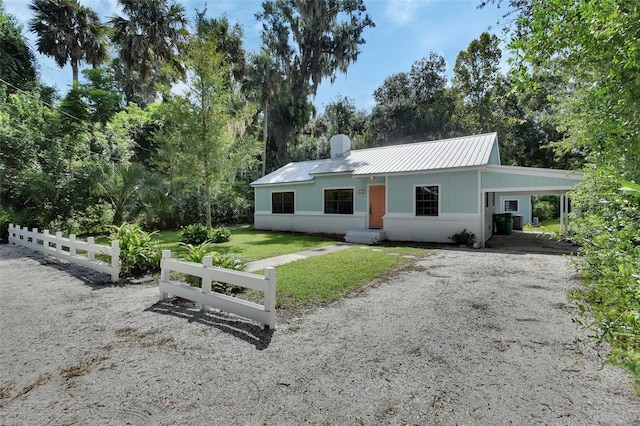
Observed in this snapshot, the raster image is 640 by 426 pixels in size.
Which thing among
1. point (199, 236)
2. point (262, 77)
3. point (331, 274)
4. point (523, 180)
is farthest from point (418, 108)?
point (331, 274)

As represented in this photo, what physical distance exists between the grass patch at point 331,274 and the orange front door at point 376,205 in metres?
3.86

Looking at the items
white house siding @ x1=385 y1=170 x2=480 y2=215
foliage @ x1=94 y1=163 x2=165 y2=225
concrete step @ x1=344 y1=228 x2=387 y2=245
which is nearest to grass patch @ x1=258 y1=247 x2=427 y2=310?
concrete step @ x1=344 y1=228 x2=387 y2=245

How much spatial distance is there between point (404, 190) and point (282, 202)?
287 inches

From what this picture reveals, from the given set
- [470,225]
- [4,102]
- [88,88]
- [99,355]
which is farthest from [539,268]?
[4,102]

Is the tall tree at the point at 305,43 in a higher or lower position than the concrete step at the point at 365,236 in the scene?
higher

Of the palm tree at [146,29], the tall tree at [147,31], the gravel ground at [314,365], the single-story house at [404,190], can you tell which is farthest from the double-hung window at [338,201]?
the palm tree at [146,29]

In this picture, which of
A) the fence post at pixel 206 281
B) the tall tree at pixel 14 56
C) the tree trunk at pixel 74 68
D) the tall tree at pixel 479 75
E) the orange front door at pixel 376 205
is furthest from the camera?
the tall tree at pixel 479 75

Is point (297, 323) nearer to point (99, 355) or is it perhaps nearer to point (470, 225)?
point (99, 355)

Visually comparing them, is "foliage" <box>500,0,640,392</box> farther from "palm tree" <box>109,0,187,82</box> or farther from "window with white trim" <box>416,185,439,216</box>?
"palm tree" <box>109,0,187,82</box>

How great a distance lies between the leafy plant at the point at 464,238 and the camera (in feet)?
36.5

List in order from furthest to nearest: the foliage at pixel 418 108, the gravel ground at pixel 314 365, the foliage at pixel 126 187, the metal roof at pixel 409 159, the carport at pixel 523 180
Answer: the foliage at pixel 418 108 → the foliage at pixel 126 187 → the metal roof at pixel 409 159 → the carport at pixel 523 180 → the gravel ground at pixel 314 365

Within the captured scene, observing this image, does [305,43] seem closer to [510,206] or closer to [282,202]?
[282,202]

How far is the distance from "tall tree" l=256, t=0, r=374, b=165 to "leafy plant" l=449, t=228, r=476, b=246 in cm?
1783

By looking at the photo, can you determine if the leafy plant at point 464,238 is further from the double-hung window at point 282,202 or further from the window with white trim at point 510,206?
the window with white trim at point 510,206
